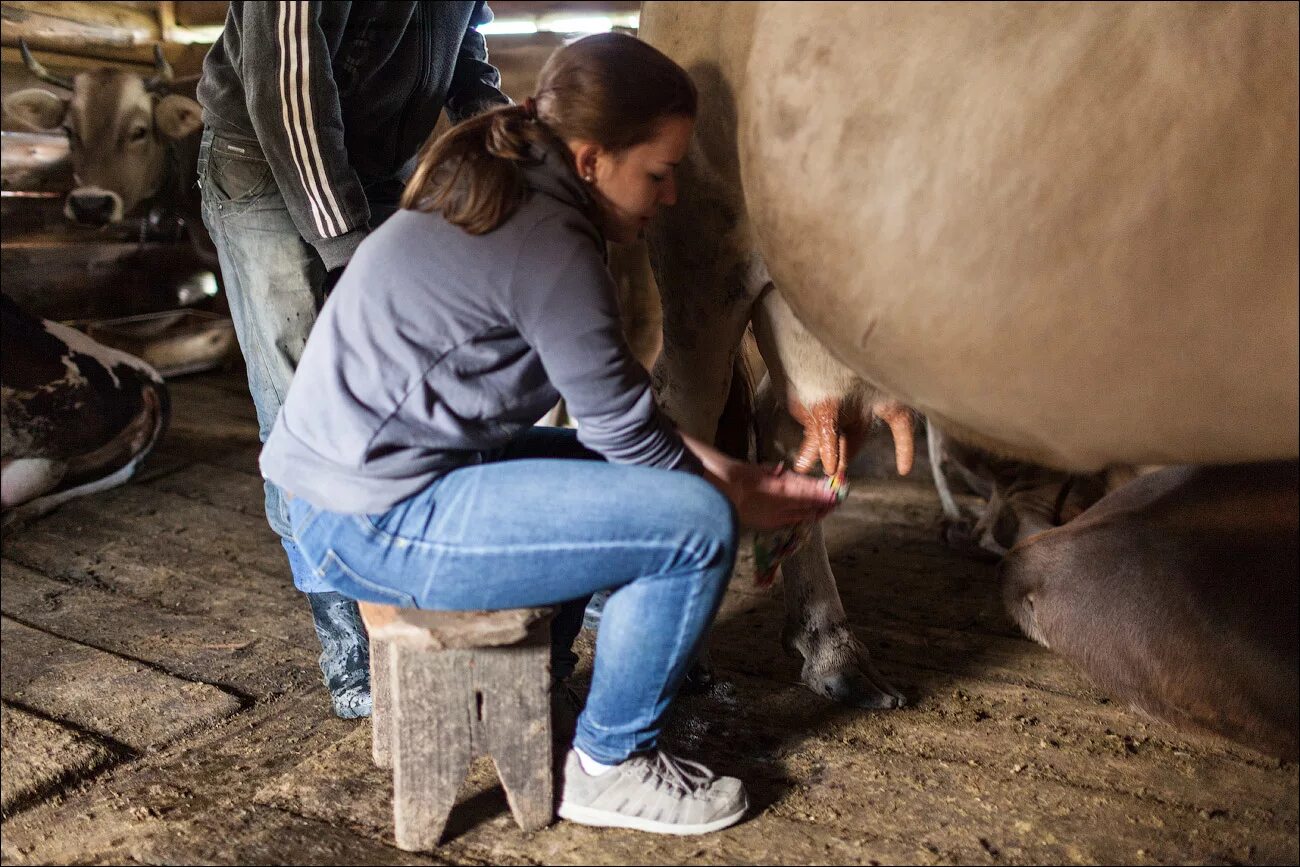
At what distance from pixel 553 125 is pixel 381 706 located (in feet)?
3.24

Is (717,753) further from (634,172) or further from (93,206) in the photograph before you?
(93,206)

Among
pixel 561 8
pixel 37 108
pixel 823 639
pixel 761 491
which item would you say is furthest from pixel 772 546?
pixel 37 108

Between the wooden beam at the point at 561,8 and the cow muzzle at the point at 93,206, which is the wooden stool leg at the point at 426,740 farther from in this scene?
the cow muzzle at the point at 93,206

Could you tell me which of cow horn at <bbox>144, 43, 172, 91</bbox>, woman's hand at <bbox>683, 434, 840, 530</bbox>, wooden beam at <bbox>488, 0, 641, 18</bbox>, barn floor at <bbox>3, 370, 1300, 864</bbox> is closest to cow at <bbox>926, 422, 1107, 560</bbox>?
barn floor at <bbox>3, 370, 1300, 864</bbox>

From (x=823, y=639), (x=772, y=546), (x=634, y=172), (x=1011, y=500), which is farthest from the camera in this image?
(x=1011, y=500)

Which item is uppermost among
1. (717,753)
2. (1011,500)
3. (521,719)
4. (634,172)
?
(634,172)

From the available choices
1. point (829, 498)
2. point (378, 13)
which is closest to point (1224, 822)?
point (829, 498)

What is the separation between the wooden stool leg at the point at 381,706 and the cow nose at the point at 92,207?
5.11 meters

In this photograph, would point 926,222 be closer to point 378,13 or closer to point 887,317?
point 887,317

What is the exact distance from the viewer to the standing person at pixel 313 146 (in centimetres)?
170

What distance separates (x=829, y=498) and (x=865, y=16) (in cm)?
66

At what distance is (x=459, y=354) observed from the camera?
4.48ft

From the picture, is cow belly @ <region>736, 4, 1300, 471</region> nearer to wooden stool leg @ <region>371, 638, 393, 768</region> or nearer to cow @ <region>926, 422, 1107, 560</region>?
wooden stool leg @ <region>371, 638, 393, 768</region>

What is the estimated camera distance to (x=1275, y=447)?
4.47ft
